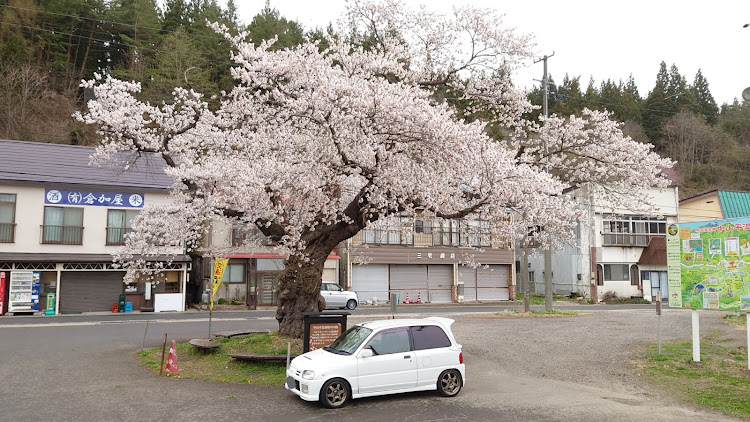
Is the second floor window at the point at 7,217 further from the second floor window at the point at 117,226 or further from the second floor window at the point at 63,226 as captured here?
the second floor window at the point at 117,226

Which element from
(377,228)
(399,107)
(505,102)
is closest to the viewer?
(399,107)

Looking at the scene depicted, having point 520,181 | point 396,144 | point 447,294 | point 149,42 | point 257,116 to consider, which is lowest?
point 447,294

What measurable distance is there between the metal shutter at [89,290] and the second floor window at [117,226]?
1.98 m

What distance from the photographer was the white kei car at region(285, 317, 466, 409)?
955 centimetres

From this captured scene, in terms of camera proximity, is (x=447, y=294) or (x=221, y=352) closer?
(x=221, y=352)

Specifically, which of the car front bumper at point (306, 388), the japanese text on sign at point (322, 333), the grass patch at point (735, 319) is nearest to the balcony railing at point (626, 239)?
the grass patch at point (735, 319)

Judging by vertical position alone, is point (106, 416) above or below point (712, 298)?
below

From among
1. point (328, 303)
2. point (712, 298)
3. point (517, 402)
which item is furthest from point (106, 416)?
point (328, 303)

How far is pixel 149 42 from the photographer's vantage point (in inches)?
1716

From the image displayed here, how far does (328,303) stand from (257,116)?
1997 centimetres

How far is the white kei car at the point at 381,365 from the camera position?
31.3 ft

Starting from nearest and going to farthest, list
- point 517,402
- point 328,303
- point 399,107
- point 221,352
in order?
point 517,402, point 399,107, point 221,352, point 328,303

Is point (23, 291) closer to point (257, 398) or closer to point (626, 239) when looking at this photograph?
point (257, 398)

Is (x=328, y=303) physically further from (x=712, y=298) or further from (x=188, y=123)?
(x=712, y=298)
